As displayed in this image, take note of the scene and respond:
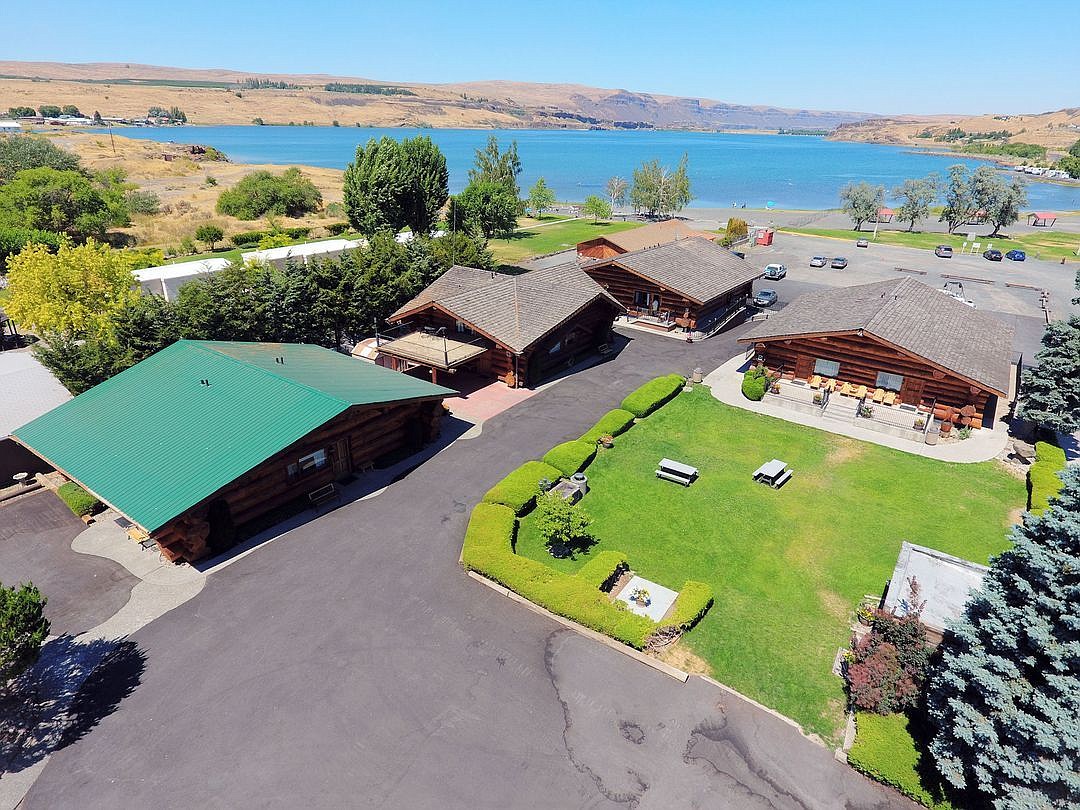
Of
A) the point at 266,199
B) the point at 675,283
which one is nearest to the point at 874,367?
the point at 675,283

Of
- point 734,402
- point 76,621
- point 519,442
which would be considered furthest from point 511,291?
point 76,621

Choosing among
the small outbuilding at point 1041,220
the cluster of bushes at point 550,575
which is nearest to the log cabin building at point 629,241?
the cluster of bushes at point 550,575

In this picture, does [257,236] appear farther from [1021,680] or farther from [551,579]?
[1021,680]

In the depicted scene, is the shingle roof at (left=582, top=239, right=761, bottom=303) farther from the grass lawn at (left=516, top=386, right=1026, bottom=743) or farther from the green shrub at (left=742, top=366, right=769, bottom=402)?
the grass lawn at (left=516, top=386, right=1026, bottom=743)

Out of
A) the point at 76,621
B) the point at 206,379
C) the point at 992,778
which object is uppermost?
the point at 206,379

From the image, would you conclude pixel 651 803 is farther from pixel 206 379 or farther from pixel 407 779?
pixel 206 379

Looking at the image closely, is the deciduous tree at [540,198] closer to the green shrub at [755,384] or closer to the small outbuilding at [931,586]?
the green shrub at [755,384]
